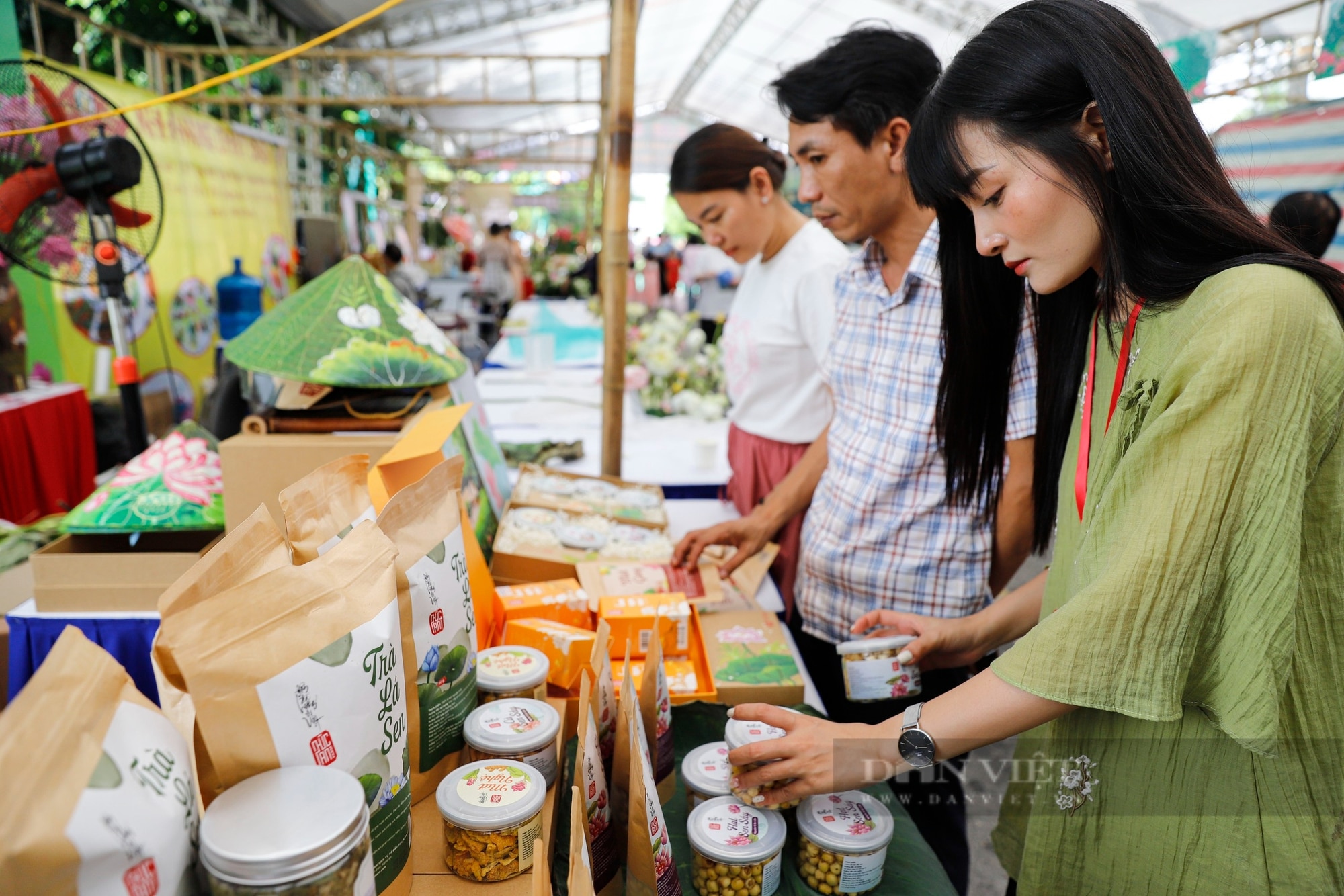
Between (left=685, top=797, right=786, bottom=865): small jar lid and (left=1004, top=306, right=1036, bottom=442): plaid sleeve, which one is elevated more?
(left=1004, top=306, right=1036, bottom=442): plaid sleeve

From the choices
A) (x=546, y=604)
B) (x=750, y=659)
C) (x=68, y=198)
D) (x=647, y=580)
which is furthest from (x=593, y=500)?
(x=68, y=198)

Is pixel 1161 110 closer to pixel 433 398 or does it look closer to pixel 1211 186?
pixel 1211 186

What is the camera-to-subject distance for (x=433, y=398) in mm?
1644

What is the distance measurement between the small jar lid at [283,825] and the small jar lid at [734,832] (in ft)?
1.38

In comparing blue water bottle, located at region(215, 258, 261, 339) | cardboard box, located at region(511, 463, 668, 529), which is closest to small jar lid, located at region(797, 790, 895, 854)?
cardboard box, located at region(511, 463, 668, 529)

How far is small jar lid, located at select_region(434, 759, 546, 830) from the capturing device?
2.42 feet

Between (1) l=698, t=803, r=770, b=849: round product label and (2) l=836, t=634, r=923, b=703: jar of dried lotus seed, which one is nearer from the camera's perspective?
(1) l=698, t=803, r=770, b=849: round product label

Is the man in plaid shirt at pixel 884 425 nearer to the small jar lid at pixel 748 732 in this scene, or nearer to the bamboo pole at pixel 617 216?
the bamboo pole at pixel 617 216

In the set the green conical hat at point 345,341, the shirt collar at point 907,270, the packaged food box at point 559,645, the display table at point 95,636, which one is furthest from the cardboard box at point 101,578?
the shirt collar at point 907,270

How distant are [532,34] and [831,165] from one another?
11.3 metres

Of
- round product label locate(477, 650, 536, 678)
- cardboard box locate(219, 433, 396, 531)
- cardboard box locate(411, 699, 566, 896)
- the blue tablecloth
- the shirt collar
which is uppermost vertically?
the shirt collar

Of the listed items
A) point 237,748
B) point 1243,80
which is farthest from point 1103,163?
point 1243,80

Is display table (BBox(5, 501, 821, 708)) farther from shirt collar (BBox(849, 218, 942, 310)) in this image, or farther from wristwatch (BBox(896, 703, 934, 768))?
shirt collar (BBox(849, 218, 942, 310))

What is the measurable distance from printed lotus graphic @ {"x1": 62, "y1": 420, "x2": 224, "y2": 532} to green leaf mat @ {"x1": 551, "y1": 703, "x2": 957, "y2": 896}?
94cm
